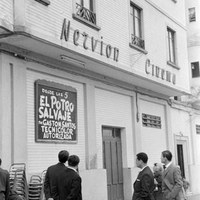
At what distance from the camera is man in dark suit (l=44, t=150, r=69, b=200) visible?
7.54 metres

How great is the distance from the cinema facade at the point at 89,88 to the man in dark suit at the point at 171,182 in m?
3.67

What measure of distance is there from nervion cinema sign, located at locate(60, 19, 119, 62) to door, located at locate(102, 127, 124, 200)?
2.72m

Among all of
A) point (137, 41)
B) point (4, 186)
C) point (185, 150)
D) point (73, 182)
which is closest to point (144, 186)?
point (73, 182)

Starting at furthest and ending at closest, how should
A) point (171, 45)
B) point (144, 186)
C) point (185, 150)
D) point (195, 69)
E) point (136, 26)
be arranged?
point (195, 69), point (185, 150), point (171, 45), point (136, 26), point (144, 186)

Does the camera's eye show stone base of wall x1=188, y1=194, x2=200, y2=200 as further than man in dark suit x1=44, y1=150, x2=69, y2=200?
Yes

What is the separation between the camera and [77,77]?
13.4 meters

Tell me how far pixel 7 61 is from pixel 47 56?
160 centimetres

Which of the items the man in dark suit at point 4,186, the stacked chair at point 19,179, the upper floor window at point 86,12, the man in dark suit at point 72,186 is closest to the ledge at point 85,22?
the upper floor window at point 86,12

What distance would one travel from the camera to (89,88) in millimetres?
13914

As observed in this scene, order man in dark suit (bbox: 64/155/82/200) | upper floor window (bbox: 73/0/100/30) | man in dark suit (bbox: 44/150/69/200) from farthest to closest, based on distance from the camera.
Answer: upper floor window (bbox: 73/0/100/30) → man in dark suit (bbox: 44/150/69/200) → man in dark suit (bbox: 64/155/82/200)

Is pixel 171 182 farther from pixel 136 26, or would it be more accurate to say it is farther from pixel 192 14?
pixel 192 14

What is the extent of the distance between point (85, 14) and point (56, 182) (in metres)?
6.87

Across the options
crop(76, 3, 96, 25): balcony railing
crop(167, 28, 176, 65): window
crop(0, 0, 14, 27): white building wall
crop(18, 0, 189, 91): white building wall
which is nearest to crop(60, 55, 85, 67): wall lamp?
crop(18, 0, 189, 91): white building wall

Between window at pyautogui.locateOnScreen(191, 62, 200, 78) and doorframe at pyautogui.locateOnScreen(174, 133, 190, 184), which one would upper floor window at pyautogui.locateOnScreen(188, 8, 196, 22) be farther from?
doorframe at pyautogui.locateOnScreen(174, 133, 190, 184)
